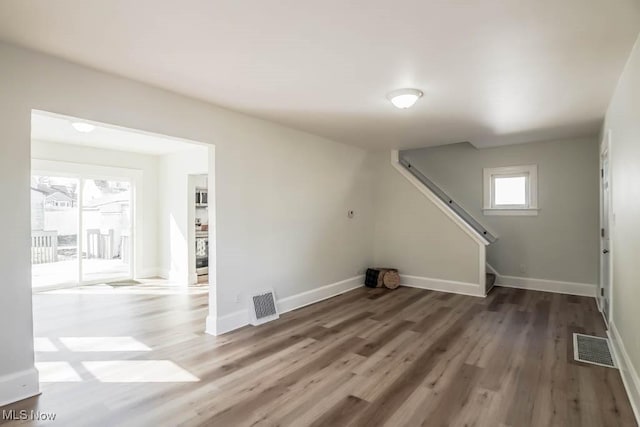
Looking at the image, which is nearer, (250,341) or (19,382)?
(19,382)

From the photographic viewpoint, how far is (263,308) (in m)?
4.25

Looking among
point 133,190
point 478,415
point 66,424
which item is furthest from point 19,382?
point 133,190

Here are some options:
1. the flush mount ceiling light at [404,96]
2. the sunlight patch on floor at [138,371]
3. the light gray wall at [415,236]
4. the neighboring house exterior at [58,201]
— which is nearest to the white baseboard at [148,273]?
the neighboring house exterior at [58,201]

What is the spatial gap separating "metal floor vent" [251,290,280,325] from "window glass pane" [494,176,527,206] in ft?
14.8

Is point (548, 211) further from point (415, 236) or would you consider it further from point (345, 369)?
point (345, 369)

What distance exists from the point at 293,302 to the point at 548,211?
4530 millimetres

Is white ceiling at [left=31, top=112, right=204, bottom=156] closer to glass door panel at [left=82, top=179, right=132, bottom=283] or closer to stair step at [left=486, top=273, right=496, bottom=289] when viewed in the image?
glass door panel at [left=82, top=179, right=132, bottom=283]

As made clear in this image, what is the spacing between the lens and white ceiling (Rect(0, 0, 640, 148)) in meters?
1.97

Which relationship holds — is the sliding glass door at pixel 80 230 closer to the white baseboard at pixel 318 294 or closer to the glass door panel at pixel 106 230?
the glass door panel at pixel 106 230

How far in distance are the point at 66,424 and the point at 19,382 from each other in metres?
0.62

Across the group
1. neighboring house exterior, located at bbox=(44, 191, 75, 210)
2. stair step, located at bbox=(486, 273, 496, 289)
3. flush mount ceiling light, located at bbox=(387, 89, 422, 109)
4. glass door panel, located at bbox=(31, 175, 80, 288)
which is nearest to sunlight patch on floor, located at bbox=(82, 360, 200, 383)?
flush mount ceiling light, located at bbox=(387, 89, 422, 109)

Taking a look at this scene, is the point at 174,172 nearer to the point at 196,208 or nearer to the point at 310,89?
the point at 196,208

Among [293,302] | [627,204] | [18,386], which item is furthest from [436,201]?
[18,386]

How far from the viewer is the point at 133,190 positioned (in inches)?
270
